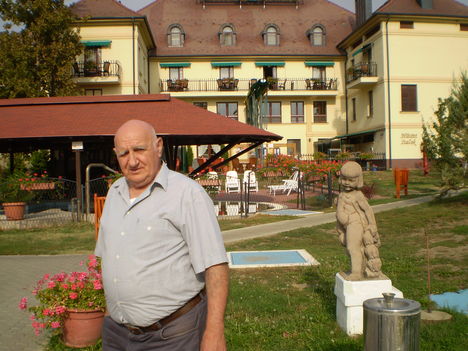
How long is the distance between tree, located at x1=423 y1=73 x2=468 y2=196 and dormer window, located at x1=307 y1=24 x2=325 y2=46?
29180mm

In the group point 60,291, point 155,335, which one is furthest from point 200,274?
point 60,291

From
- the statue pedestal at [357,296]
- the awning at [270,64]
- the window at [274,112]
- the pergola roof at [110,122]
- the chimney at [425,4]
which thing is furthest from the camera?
the window at [274,112]

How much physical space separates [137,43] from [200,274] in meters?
33.0

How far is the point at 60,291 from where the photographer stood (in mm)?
4648

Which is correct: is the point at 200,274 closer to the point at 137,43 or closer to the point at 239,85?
the point at 137,43

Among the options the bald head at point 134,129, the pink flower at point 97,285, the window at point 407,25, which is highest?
the window at point 407,25

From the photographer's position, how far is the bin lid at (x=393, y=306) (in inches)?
119

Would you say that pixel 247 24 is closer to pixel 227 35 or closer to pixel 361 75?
pixel 227 35

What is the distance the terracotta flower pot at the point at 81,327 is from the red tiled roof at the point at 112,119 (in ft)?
28.4

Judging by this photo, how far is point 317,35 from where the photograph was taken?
41438mm

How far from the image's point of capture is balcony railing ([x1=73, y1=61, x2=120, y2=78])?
32.6 m

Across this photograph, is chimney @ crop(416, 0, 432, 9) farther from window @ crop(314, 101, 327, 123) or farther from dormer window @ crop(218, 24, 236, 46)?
dormer window @ crop(218, 24, 236, 46)

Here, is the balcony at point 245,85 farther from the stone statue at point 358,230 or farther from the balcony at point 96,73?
the stone statue at point 358,230

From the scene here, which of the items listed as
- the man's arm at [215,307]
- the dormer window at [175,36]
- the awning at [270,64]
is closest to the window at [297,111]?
the awning at [270,64]
